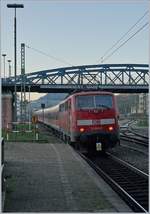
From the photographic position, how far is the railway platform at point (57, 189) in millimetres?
9594

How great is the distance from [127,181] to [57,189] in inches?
119

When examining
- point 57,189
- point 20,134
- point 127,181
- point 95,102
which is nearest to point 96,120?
point 95,102

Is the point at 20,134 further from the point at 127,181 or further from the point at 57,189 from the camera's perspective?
the point at 57,189

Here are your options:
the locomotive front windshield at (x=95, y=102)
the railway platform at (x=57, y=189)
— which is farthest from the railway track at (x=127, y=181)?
the locomotive front windshield at (x=95, y=102)

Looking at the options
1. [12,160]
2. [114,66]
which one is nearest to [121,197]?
[12,160]

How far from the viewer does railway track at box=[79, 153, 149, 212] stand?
34.4 feet

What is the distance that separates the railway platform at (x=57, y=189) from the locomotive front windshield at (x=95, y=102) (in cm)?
467

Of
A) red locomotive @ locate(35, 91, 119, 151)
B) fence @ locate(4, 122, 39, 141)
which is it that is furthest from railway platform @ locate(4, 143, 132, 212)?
fence @ locate(4, 122, 39, 141)

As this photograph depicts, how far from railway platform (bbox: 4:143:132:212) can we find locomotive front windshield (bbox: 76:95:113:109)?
467 cm

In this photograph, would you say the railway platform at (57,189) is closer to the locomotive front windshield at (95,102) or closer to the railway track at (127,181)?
the railway track at (127,181)

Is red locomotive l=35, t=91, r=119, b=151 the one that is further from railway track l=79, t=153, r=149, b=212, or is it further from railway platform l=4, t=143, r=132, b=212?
railway platform l=4, t=143, r=132, b=212

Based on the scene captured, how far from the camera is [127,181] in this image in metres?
14.1

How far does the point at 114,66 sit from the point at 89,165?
89.0 m

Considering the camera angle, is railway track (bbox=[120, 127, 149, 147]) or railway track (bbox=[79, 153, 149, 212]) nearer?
railway track (bbox=[79, 153, 149, 212])
